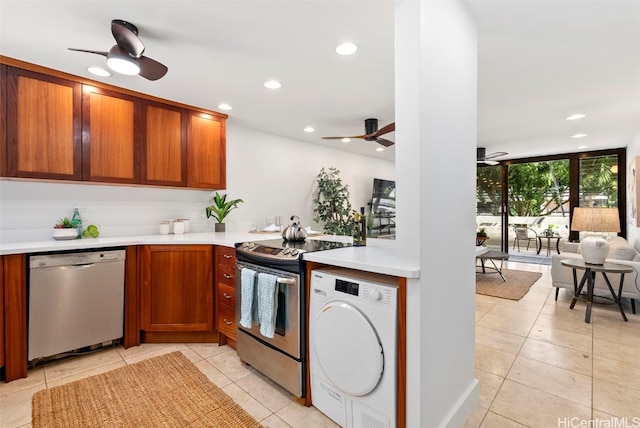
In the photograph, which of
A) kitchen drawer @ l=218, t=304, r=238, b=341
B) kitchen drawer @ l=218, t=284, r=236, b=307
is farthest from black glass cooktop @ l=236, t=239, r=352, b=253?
kitchen drawer @ l=218, t=304, r=238, b=341

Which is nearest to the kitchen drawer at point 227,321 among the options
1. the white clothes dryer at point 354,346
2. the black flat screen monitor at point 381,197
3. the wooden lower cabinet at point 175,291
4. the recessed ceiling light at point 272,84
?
the wooden lower cabinet at point 175,291

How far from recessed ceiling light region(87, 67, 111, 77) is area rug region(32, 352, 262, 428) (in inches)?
95.5

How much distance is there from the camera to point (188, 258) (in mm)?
2709

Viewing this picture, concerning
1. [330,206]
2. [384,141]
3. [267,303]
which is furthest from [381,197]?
[267,303]

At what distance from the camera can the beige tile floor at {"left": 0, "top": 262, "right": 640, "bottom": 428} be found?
1.76 meters

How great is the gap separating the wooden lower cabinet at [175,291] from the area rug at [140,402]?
467mm

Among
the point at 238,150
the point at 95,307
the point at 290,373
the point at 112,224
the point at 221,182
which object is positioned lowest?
the point at 290,373

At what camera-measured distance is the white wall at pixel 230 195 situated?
262 centimetres

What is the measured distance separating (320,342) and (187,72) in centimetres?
238

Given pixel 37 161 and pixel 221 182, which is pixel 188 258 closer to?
pixel 221 182

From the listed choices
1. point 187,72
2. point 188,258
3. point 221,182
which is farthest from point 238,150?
point 188,258

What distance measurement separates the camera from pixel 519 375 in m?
2.16

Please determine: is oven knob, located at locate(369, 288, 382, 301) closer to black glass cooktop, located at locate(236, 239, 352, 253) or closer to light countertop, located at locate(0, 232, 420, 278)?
light countertop, located at locate(0, 232, 420, 278)

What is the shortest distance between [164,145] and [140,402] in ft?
7.71
